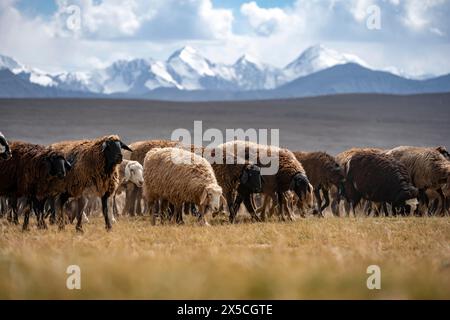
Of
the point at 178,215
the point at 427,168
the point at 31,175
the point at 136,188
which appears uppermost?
the point at 427,168

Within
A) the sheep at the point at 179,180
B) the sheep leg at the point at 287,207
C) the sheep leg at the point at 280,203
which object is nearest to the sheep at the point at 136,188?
the sheep at the point at 179,180

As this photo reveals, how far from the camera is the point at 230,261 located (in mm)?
10023

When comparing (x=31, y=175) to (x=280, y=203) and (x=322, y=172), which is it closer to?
(x=280, y=203)

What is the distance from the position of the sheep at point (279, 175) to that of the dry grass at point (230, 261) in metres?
3.17

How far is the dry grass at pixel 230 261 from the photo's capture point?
835 cm

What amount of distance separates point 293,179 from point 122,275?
10.5 m

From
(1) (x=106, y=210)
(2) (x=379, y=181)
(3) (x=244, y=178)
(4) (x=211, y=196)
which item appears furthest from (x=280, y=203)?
(1) (x=106, y=210)

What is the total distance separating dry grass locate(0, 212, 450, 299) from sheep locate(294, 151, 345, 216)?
699 cm

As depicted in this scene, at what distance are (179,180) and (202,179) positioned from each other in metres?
0.55

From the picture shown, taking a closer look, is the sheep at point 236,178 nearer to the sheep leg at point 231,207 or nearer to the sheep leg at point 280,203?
the sheep leg at point 231,207
